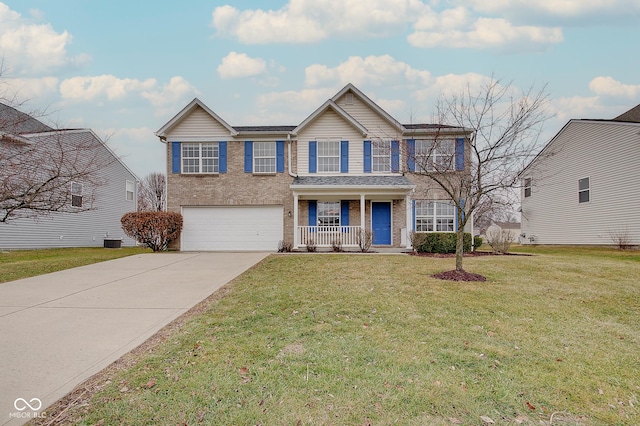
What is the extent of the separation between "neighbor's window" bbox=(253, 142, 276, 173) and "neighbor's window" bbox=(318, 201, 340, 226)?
3.23m

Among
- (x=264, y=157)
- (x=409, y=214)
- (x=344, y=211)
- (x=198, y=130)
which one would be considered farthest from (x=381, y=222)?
(x=198, y=130)

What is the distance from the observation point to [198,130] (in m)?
17.0

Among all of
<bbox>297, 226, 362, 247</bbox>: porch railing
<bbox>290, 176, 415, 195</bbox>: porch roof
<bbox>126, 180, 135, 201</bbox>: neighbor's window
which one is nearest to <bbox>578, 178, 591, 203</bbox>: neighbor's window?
<bbox>290, 176, 415, 195</bbox>: porch roof

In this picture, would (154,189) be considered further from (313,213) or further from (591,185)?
(591,185)

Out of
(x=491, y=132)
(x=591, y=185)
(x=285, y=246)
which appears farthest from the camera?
(x=591, y=185)

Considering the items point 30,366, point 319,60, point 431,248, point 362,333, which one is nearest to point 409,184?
point 431,248

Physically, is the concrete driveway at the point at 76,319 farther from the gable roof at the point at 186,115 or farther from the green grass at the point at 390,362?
the gable roof at the point at 186,115

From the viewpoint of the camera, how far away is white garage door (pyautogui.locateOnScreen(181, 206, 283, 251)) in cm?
1680

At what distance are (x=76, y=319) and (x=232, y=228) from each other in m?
11.6

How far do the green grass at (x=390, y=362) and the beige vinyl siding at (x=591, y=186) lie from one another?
11.1 metres

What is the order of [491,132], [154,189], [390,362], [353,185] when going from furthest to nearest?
[154,189]
[353,185]
[491,132]
[390,362]

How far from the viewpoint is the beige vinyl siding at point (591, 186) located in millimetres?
16594

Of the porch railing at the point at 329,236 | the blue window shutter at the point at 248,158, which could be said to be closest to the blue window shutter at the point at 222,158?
the blue window shutter at the point at 248,158

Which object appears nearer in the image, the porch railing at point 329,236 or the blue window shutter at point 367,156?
the porch railing at point 329,236
